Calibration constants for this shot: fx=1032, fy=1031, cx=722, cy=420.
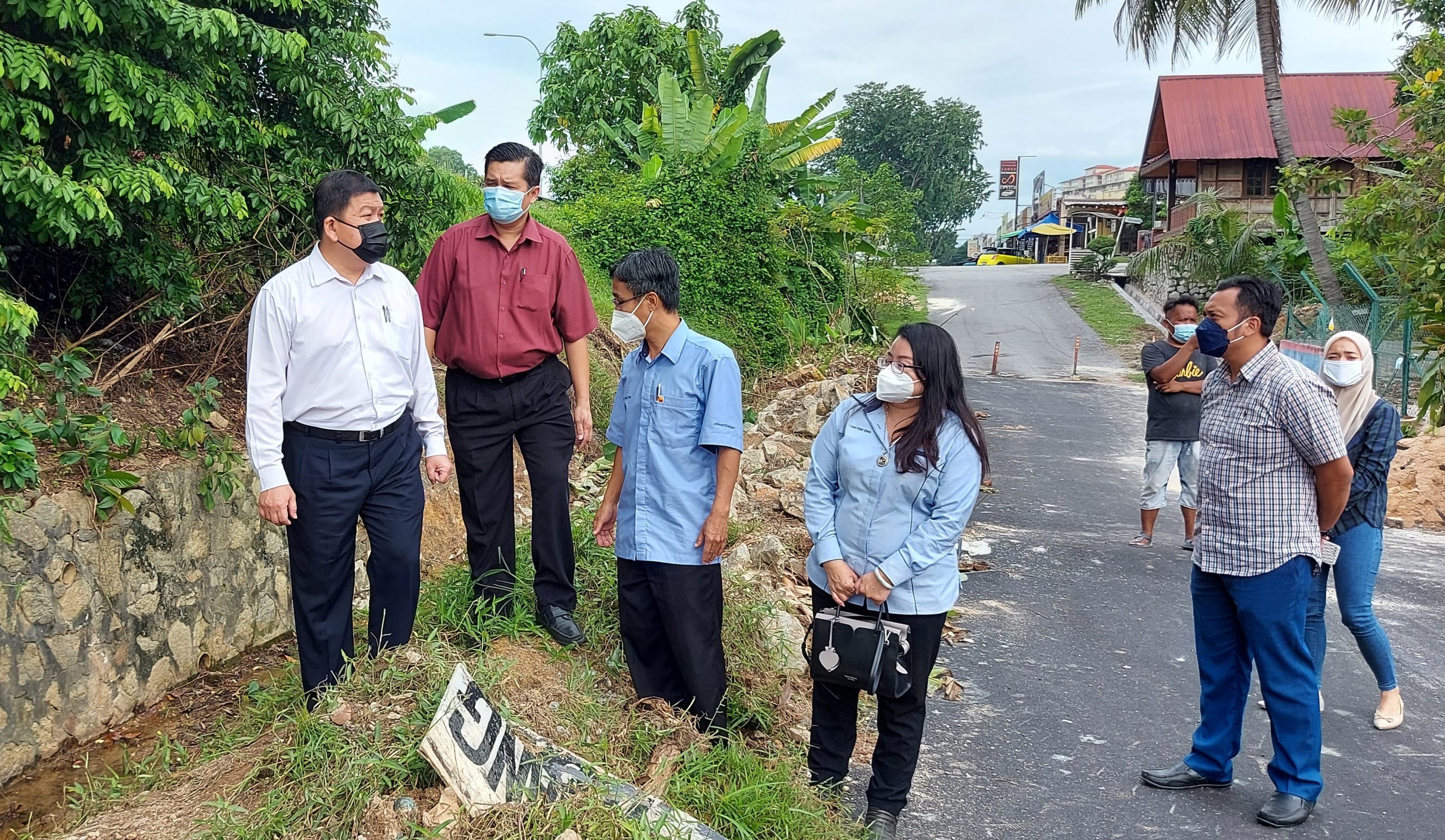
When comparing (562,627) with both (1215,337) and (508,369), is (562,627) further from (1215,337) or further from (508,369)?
(1215,337)

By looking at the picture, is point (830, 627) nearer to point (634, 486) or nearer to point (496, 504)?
point (634, 486)

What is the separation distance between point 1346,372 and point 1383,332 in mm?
11167

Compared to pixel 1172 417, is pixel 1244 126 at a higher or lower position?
higher

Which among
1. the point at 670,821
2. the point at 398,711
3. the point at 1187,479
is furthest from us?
the point at 1187,479

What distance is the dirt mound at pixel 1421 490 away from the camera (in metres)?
9.16

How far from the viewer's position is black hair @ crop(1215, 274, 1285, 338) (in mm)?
3756

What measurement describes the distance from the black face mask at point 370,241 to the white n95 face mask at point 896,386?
177 centimetres

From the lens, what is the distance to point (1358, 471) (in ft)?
14.0

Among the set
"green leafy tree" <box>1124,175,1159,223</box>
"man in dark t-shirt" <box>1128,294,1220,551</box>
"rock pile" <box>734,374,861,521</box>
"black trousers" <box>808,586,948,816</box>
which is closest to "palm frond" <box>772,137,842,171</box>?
"rock pile" <box>734,374,861,521</box>

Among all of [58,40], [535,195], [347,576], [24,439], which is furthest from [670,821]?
[58,40]

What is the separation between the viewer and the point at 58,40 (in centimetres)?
429

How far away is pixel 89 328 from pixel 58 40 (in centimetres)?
159

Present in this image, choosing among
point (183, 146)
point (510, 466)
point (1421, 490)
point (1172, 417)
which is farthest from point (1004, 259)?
point (510, 466)

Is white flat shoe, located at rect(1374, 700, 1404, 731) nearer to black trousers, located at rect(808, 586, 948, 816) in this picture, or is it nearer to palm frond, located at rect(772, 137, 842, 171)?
black trousers, located at rect(808, 586, 948, 816)
